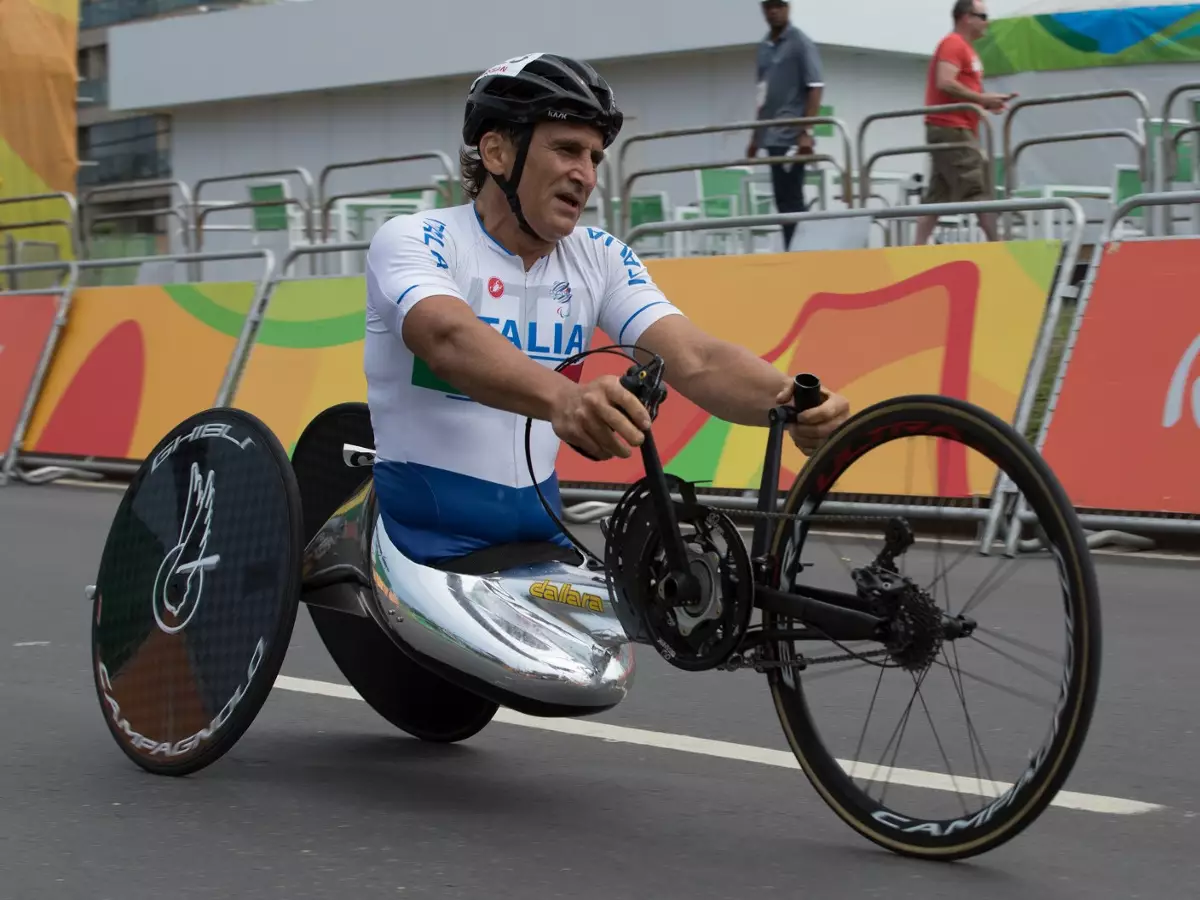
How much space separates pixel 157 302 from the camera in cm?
1383

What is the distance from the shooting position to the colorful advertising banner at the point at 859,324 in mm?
9375

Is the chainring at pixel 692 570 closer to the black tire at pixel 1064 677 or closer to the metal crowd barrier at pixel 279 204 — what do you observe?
the black tire at pixel 1064 677

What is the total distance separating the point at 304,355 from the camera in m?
12.6

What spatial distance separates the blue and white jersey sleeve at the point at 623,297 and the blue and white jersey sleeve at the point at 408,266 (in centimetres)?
44

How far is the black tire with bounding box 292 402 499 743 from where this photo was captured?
5.27 meters

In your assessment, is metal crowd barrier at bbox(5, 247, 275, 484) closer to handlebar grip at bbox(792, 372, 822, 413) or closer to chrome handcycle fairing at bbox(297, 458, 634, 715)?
chrome handcycle fairing at bbox(297, 458, 634, 715)

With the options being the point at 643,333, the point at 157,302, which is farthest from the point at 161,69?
the point at 643,333

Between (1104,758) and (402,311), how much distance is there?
84.8 inches

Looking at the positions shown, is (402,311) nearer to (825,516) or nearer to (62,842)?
(825,516)

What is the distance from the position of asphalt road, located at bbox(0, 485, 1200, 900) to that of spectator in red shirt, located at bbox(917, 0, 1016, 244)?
6.09m

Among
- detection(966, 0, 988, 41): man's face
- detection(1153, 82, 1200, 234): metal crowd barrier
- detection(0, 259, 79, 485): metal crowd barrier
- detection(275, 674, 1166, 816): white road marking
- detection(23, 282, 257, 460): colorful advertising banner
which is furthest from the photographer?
detection(0, 259, 79, 485): metal crowd barrier

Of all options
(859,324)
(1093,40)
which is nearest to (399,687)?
(859,324)

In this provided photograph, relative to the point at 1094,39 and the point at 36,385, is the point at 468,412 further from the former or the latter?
the point at 1094,39

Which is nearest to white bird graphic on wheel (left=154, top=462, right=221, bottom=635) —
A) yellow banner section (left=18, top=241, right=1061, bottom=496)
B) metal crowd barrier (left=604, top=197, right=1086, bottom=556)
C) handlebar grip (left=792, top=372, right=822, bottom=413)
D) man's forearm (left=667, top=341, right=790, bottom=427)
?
man's forearm (left=667, top=341, right=790, bottom=427)
